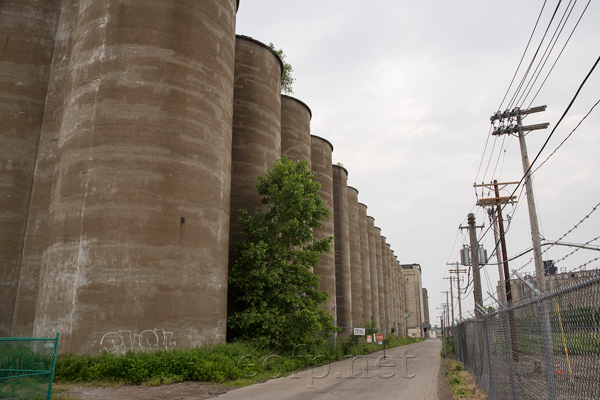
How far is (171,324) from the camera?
16.8 meters

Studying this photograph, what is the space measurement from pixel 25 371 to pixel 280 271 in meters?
12.7

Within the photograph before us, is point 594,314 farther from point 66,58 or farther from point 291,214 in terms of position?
point 66,58

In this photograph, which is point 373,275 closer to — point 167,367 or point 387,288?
point 387,288

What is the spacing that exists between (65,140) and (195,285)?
26.5 feet

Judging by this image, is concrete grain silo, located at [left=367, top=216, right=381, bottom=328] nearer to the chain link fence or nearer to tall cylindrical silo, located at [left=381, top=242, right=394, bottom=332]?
tall cylindrical silo, located at [left=381, top=242, right=394, bottom=332]

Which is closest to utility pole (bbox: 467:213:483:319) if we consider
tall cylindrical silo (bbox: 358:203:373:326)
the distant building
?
tall cylindrical silo (bbox: 358:203:373:326)

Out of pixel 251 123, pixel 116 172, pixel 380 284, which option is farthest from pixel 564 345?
pixel 380 284

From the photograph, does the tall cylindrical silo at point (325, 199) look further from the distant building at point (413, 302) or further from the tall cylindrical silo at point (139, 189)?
the distant building at point (413, 302)

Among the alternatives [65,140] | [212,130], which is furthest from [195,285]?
[65,140]

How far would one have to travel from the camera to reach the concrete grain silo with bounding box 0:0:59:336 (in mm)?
20297

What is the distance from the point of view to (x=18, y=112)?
21641mm

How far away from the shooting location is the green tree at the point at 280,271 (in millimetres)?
21875

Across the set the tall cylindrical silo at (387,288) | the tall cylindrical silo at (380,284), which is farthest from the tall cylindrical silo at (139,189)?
the tall cylindrical silo at (387,288)

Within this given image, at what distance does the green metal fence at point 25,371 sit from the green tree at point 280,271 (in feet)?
36.3
